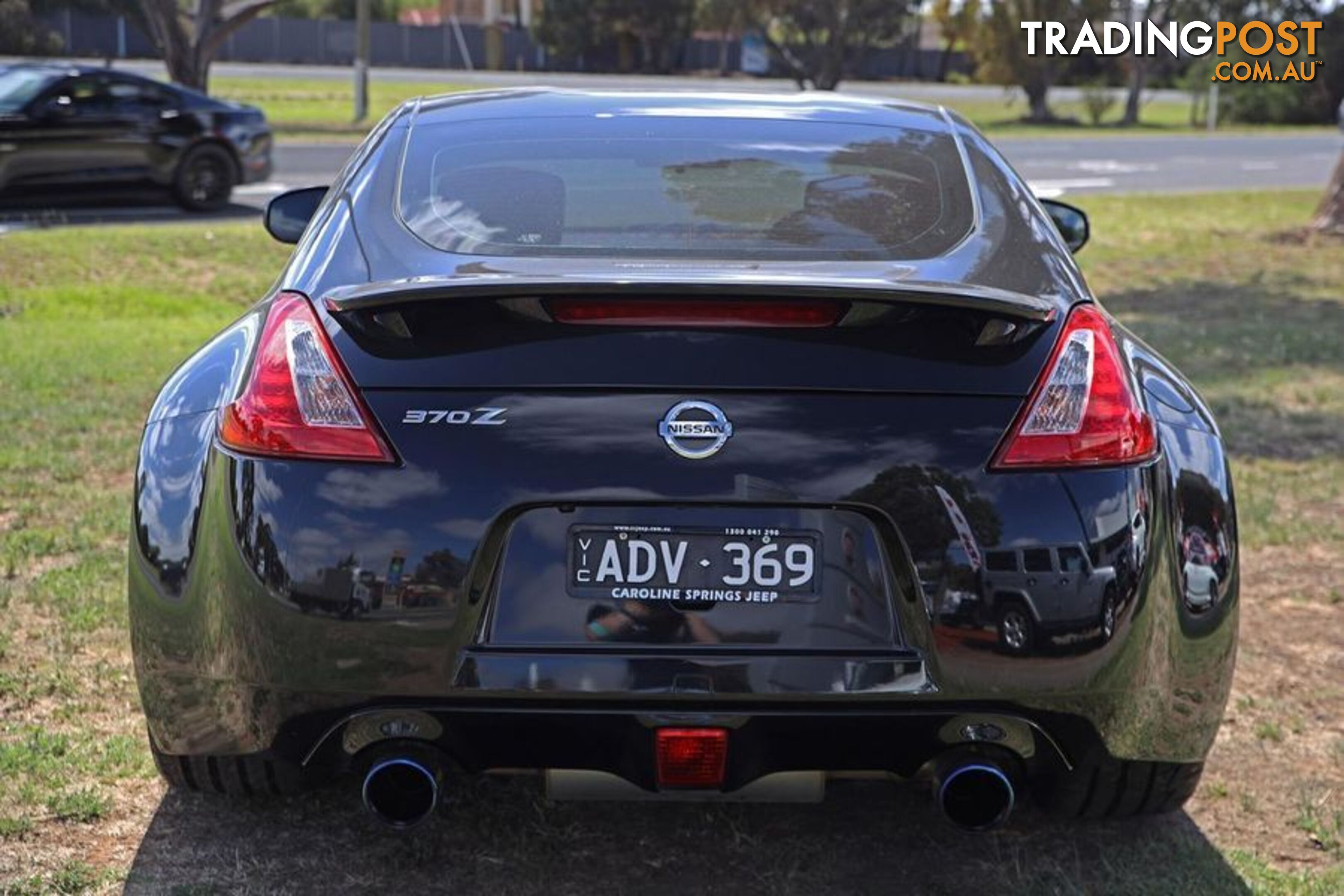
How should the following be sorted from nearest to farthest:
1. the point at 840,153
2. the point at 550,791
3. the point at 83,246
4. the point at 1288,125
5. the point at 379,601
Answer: the point at 379,601 < the point at 550,791 < the point at 840,153 < the point at 83,246 < the point at 1288,125

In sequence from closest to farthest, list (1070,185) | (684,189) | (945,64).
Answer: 1. (684,189)
2. (1070,185)
3. (945,64)

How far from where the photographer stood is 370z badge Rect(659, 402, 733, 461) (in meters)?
2.93

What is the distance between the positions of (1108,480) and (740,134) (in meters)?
1.35

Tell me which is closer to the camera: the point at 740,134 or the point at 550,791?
the point at 550,791

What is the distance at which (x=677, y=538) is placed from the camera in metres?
2.94

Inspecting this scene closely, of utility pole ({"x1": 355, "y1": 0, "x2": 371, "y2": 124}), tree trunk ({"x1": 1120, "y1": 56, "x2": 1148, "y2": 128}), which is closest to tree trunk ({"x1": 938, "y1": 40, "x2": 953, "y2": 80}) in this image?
tree trunk ({"x1": 1120, "y1": 56, "x2": 1148, "y2": 128})

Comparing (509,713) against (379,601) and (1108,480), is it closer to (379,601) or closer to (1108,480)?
(379,601)

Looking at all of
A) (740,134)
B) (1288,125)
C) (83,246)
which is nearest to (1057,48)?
(1288,125)

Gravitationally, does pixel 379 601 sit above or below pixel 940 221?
below

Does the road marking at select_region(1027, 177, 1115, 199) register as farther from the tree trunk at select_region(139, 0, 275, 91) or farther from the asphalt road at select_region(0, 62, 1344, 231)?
the tree trunk at select_region(139, 0, 275, 91)

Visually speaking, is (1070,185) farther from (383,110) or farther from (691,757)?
(691,757)

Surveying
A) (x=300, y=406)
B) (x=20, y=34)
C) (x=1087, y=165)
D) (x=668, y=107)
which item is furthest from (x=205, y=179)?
(x=20, y=34)

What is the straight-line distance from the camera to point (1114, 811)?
3469 mm

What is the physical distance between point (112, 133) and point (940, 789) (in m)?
14.6
